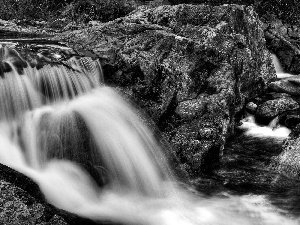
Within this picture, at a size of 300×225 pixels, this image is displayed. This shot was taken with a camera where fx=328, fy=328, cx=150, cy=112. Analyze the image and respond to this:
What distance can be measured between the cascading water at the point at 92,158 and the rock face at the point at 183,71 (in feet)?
2.57

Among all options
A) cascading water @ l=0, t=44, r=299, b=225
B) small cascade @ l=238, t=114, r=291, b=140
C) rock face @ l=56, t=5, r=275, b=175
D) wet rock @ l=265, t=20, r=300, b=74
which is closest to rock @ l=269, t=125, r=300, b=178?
cascading water @ l=0, t=44, r=299, b=225

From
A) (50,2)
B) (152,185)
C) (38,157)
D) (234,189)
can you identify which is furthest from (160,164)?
(50,2)

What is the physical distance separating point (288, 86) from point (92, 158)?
8863 millimetres

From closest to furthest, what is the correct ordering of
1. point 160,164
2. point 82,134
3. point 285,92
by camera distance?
point 82,134 < point 160,164 < point 285,92

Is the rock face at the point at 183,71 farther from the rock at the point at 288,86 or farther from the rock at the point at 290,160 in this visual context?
the rock at the point at 288,86

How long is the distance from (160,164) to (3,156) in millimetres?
3120

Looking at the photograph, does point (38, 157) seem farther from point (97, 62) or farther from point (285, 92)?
point (285, 92)

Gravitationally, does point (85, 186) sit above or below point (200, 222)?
above

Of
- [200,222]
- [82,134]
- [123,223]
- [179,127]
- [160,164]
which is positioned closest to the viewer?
Answer: [123,223]

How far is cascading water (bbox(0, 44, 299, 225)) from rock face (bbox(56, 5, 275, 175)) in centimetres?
78

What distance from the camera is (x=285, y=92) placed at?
12.2 metres

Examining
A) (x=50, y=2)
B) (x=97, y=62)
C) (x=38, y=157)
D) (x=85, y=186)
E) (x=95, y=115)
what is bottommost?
(x=85, y=186)

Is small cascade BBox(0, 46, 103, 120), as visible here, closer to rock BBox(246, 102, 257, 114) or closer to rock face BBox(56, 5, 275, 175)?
rock face BBox(56, 5, 275, 175)

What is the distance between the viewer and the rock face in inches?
306
